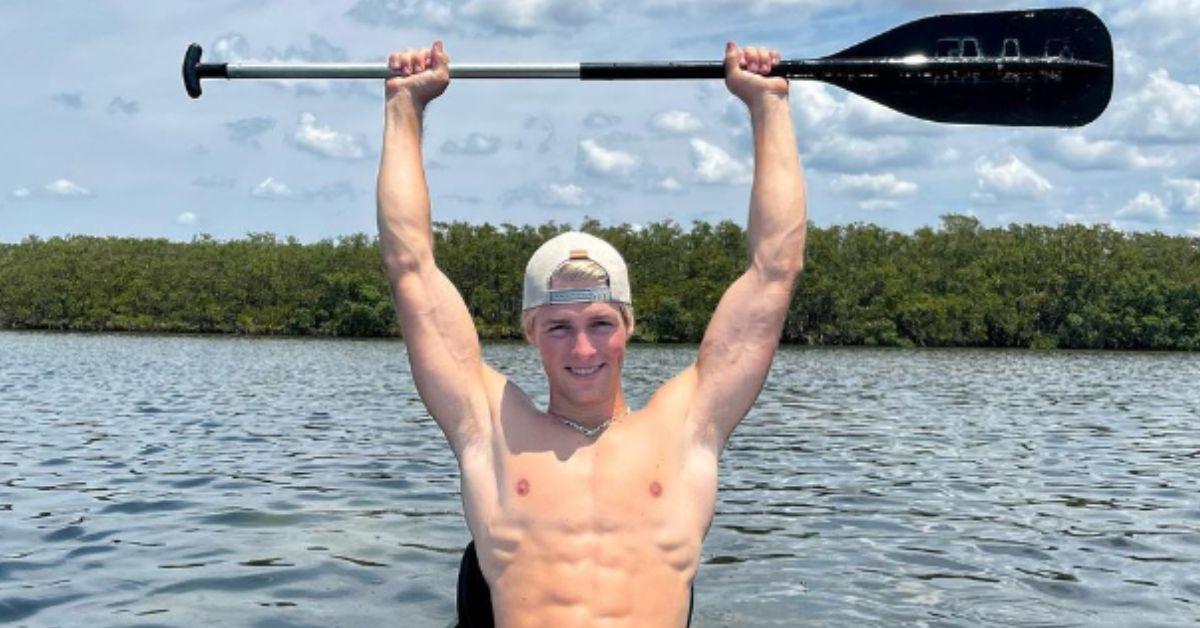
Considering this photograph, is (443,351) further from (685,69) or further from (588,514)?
(685,69)

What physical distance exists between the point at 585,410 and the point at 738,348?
0.60m

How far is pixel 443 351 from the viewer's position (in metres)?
4.74

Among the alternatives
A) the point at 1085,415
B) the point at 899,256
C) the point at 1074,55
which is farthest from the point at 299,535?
the point at 899,256

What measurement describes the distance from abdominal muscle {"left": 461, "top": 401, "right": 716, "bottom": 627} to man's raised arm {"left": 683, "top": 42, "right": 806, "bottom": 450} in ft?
0.60

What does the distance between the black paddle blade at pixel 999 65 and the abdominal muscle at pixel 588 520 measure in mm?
1803

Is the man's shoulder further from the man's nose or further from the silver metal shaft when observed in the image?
the silver metal shaft

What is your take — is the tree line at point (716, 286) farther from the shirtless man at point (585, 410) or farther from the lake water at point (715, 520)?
the shirtless man at point (585, 410)

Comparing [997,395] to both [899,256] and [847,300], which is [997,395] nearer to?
[847,300]

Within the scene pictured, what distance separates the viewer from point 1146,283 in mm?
98625

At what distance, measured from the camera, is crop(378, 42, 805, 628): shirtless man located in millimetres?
4688

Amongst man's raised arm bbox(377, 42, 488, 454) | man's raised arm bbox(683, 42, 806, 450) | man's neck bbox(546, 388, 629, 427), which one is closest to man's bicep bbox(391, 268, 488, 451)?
man's raised arm bbox(377, 42, 488, 454)

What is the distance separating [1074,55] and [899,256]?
4297 inches

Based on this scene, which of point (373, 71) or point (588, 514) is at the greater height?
point (373, 71)

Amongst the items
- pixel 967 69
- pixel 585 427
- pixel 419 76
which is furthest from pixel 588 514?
pixel 967 69
